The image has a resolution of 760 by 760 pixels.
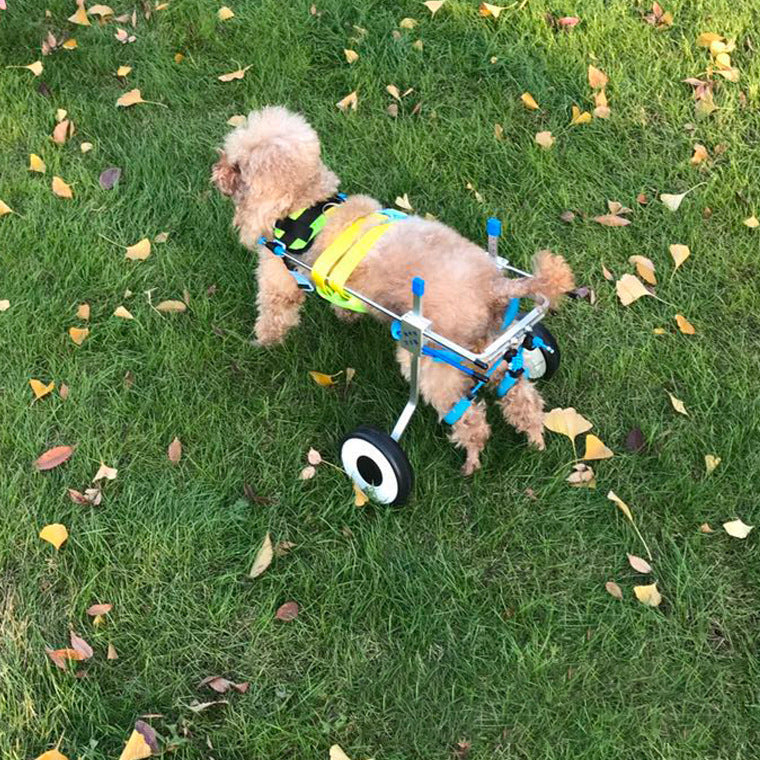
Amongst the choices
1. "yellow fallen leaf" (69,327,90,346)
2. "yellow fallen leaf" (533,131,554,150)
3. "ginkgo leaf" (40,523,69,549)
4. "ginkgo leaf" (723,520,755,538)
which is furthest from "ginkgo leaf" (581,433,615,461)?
"yellow fallen leaf" (69,327,90,346)

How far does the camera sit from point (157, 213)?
4156 millimetres

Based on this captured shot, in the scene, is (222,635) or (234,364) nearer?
(222,635)

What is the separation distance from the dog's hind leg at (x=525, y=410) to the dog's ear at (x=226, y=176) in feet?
5.13

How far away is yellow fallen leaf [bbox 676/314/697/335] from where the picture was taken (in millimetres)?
3588

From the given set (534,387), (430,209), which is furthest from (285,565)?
(430,209)

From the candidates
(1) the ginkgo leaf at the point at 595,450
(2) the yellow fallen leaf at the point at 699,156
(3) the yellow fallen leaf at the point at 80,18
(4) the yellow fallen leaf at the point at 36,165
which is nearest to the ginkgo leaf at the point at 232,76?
(3) the yellow fallen leaf at the point at 80,18

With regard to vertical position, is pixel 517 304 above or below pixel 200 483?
above

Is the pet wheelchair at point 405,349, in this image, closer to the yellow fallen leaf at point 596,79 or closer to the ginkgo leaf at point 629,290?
the ginkgo leaf at point 629,290

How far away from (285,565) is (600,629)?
131cm

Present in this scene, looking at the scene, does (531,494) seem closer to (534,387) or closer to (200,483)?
(534,387)

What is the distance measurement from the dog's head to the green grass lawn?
0.75m

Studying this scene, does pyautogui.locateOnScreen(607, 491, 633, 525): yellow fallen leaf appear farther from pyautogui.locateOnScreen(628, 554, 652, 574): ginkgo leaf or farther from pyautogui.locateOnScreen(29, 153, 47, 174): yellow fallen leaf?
pyautogui.locateOnScreen(29, 153, 47, 174): yellow fallen leaf

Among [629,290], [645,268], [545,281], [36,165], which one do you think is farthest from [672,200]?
[36,165]

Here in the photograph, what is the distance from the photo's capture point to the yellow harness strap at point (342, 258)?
2822 millimetres
